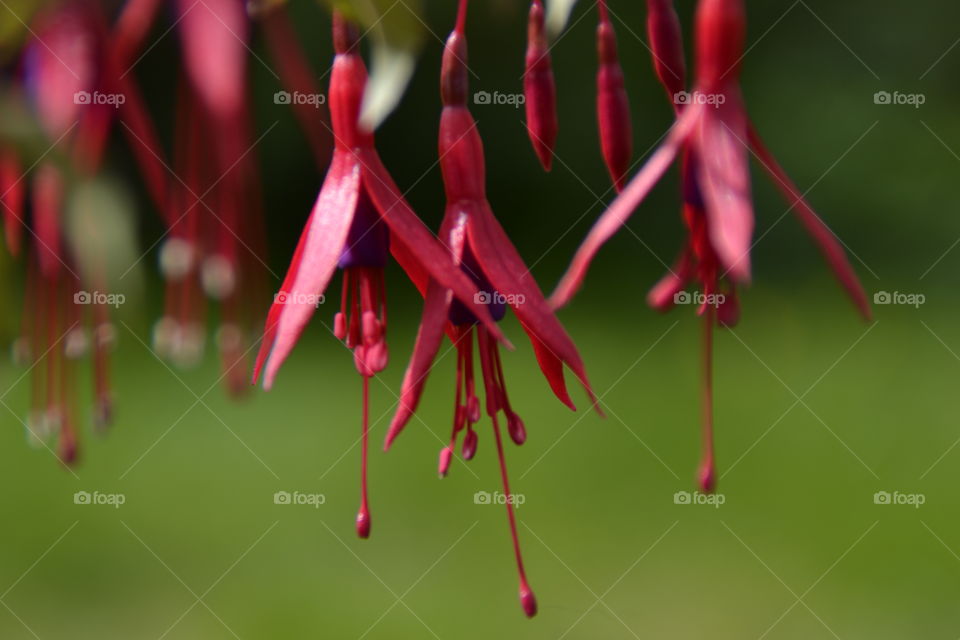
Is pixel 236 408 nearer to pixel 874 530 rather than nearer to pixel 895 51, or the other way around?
pixel 874 530

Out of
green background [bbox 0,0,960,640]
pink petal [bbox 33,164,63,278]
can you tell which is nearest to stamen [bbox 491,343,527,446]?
pink petal [bbox 33,164,63,278]

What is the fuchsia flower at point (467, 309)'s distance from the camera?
63 centimetres

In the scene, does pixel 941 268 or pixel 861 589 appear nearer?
pixel 861 589

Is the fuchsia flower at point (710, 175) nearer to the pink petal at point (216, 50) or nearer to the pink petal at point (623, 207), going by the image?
the pink petal at point (623, 207)

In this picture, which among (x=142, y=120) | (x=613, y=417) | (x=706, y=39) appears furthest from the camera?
(x=613, y=417)

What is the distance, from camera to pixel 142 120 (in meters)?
0.49

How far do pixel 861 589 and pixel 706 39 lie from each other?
1.88 m

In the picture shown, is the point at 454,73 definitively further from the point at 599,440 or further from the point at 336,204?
the point at 599,440

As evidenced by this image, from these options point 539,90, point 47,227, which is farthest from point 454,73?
point 47,227

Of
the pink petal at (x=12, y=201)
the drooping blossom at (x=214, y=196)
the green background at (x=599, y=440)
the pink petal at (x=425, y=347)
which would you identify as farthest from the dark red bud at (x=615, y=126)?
the green background at (x=599, y=440)

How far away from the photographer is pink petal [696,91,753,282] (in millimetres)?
541

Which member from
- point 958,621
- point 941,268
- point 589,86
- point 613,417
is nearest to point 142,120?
point 958,621

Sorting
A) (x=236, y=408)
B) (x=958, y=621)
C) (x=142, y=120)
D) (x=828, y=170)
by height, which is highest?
(x=828, y=170)

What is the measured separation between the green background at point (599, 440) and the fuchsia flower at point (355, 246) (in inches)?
41.0
